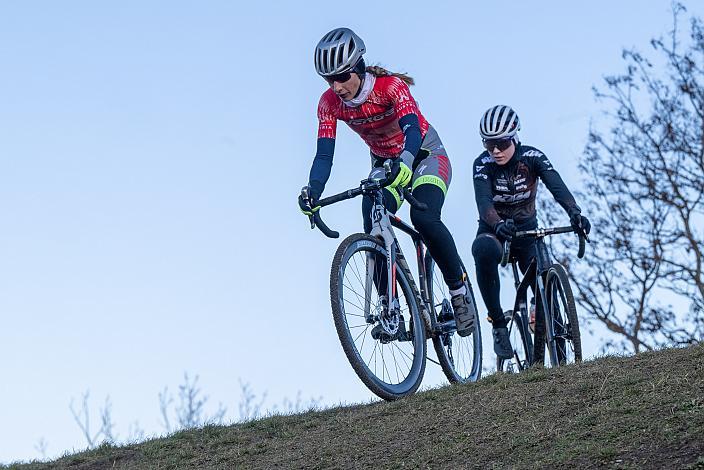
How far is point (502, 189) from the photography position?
10180 millimetres

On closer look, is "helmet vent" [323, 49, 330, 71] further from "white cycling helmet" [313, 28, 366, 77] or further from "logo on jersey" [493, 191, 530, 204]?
"logo on jersey" [493, 191, 530, 204]

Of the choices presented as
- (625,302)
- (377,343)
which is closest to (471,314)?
(377,343)

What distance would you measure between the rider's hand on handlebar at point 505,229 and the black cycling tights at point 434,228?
18.4 inches

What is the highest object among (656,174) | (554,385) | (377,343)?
(656,174)

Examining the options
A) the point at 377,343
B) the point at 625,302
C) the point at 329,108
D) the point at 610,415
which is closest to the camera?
the point at 610,415

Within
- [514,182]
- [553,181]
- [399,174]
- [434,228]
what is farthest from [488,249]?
[399,174]

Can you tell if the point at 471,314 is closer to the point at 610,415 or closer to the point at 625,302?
the point at 610,415

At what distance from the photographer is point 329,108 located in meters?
9.28

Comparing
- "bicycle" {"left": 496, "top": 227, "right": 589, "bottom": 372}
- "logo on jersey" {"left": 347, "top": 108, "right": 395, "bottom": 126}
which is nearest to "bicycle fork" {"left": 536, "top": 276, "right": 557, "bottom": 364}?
"bicycle" {"left": 496, "top": 227, "right": 589, "bottom": 372}

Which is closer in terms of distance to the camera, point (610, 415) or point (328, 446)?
point (610, 415)

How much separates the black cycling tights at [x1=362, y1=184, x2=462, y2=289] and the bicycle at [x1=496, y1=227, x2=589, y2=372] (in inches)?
29.9

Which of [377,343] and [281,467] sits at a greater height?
[377,343]

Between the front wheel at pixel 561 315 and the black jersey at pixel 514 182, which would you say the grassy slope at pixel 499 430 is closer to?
the front wheel at pixel 561 315

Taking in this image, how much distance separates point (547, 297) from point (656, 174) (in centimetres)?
1191
